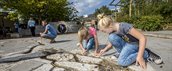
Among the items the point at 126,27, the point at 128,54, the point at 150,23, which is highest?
the point at 126,27

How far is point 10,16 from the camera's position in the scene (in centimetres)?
3416

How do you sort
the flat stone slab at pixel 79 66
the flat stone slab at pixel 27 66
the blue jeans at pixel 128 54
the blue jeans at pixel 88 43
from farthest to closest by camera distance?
the blue jeans at pixel 88 43, the flat stone slab at pixel 27 66, the flat stone slab at pixel 79 66, the blue jeans at pixel 128 54

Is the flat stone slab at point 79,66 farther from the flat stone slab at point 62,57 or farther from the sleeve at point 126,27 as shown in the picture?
the sleeve at point 126,27

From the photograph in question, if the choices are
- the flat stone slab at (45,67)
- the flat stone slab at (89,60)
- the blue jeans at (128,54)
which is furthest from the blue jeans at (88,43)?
the blue jeans at (128,54)

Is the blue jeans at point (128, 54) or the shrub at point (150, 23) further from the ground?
the blue jeans at point (128, 54)

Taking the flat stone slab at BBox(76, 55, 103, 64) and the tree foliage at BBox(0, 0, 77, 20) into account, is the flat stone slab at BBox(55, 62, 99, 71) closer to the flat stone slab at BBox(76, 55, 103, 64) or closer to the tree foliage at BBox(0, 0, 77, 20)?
the flat stone slab at BBox(76, 55, 103, 64)

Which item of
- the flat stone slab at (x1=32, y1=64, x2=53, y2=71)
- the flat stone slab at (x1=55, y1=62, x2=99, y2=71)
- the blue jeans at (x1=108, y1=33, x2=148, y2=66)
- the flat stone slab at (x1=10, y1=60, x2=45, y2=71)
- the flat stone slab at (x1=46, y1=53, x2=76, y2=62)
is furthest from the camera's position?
the flat stone slab at (x1=46, y1=53, x2=76, y2=62)

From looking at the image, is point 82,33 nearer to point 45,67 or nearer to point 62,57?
point 62,57

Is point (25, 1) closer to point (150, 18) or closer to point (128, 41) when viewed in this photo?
point (150, 18)

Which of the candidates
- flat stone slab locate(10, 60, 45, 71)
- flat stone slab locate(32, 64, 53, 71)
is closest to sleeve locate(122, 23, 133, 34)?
flat stone slab locate(32, 64, 53, 71)

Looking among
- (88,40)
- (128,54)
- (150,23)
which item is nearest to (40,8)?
(150,23)

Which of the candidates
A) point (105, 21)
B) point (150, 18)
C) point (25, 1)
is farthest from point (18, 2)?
point (105, 21)

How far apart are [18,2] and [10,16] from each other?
245cm

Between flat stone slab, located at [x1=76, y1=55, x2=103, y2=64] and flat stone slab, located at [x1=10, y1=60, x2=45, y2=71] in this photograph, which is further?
flat stone slab, located at [x1=76, y1=55, x2=103, y2=64]
